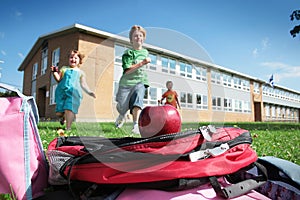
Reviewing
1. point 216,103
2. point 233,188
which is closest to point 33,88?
point 216,103

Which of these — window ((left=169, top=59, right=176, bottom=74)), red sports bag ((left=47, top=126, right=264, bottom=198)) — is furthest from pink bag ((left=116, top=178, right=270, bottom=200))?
window ((left=169, top=59, right=176, bottom=74))

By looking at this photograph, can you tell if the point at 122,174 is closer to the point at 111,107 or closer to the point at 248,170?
the point at 248,170

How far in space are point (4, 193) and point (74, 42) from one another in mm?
13302

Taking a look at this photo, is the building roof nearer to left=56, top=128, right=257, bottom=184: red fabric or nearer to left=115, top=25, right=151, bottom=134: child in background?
left=115, top=25, right=151, bottom=134: child in background

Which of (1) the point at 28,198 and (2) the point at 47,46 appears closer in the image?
(1) the point at 28,198

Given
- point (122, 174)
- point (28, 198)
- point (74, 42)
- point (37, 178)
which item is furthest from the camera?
point (74, 42)

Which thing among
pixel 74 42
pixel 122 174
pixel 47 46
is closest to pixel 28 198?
pixel 122 174

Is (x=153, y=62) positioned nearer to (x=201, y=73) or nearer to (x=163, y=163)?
(x=201, y=73)

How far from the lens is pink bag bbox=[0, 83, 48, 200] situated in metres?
1.16

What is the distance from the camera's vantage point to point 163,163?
97cm

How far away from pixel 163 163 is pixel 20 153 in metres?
0.73

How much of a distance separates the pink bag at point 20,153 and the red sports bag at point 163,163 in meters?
0.24

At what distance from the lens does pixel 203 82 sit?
1.62 m

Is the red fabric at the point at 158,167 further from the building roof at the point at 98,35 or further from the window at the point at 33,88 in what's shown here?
the window at the point at 33,88
